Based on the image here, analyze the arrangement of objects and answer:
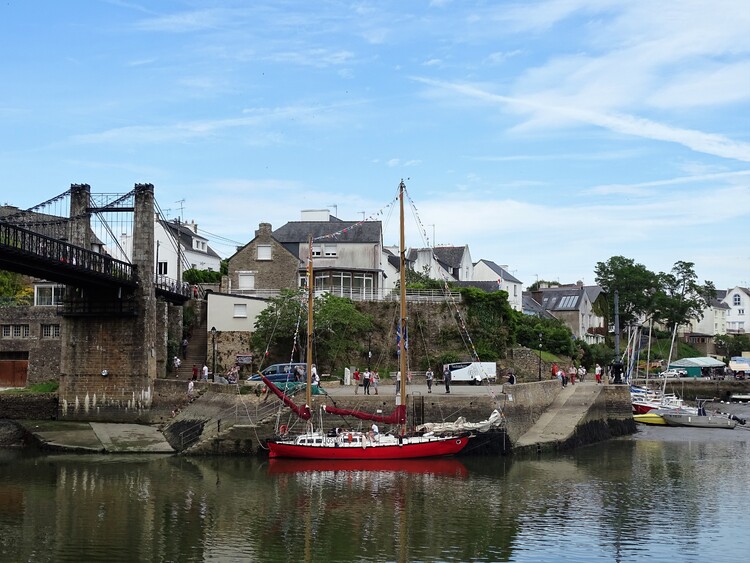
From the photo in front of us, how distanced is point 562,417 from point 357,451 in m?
12.6

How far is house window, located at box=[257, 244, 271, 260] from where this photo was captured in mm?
59938

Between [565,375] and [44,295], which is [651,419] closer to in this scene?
[565,375]

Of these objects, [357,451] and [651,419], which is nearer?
[357,451]

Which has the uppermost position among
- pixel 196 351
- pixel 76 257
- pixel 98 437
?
pixel 76 257

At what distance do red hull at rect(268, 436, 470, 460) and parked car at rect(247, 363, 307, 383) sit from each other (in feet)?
22.1

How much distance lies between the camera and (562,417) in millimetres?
44062

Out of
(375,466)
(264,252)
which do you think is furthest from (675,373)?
(375,466)

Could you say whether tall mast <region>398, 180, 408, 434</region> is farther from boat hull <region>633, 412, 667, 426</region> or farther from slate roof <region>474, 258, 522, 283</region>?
slate roof <region>474, 258, 522, 283</region>

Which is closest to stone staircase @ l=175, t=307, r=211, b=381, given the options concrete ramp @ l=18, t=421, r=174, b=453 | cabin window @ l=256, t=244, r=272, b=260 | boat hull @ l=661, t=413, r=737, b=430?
cabin window @ l=256, t=244, r=272, b=260

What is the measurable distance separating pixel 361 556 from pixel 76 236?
2934 centimetres

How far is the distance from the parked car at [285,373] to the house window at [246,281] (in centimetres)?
1587

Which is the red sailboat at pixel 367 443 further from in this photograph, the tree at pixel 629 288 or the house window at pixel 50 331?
the tree at pixel 629 288

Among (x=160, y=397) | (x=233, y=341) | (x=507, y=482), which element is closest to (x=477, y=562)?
(x=507, y=482)

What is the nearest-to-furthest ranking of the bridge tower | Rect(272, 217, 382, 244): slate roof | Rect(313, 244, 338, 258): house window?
the bridge tower → Rect(313, 244, 338, 258): house window → Rect(272, 217, 382, 244): slate roof
